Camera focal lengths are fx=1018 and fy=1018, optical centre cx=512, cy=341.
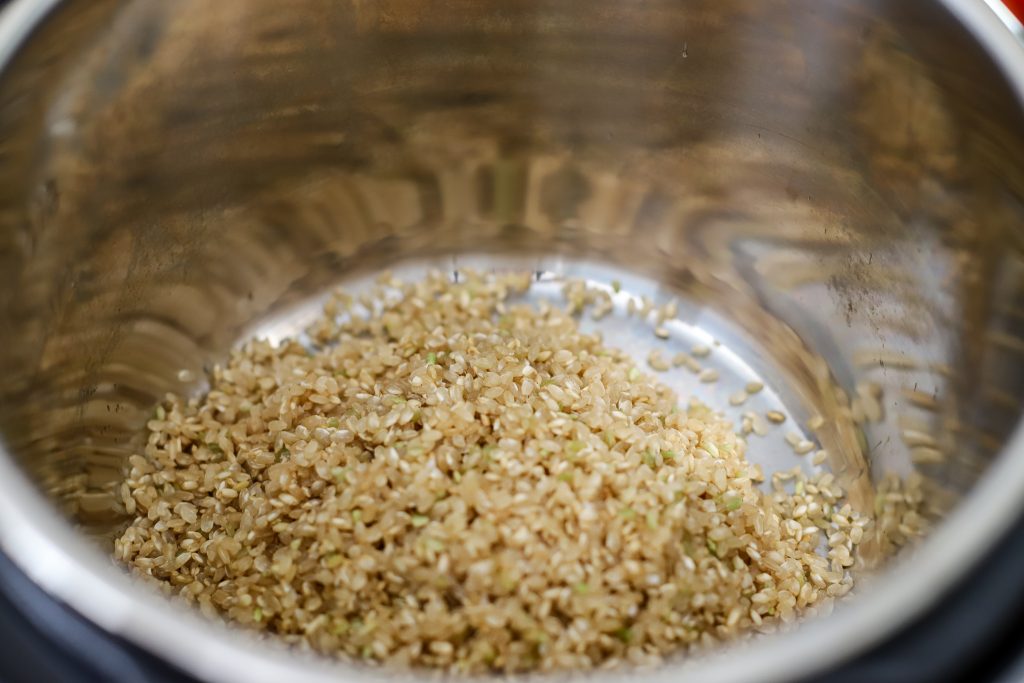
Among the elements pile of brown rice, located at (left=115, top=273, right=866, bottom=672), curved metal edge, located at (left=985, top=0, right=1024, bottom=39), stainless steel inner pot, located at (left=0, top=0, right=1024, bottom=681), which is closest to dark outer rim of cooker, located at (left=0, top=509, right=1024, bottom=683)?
stainless steel inner pot, located at (left=0, top=0, right=1024, bottom=681)

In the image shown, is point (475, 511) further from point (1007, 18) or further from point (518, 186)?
point (1007, 18)

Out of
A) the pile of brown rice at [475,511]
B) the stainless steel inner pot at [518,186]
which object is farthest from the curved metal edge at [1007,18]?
the pile of brown rice at [475,511]

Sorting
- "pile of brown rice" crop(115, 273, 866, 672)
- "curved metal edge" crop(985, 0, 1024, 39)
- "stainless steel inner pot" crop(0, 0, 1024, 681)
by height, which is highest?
"curved metal edge" crop(985, 0, 1024, 39)

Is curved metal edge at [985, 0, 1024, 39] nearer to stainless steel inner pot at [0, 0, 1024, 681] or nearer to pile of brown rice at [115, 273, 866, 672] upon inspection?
stainless steel inner pot at [0, 0, 1024, 681]

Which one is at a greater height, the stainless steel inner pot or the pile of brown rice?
the stainless steel inner pot

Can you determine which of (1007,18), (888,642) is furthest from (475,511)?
(1007,18)

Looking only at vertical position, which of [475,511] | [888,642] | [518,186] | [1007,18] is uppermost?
[1007,18]
